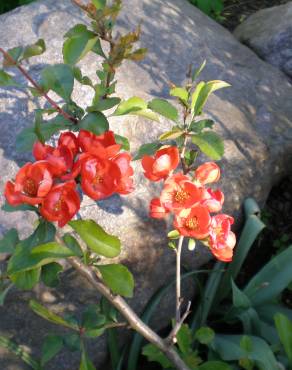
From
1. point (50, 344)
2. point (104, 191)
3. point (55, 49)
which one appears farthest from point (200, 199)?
point (55, 49)

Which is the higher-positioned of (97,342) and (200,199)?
(200,199)

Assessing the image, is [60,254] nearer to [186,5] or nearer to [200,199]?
[200,199]

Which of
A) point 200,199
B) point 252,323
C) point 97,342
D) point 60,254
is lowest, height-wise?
point 97,342

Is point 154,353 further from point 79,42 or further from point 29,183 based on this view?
point 79,42

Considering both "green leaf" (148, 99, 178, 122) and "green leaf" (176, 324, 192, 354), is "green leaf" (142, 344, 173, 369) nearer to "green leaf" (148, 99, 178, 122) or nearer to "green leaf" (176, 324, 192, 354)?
"green leaf" (176, 324, 192, 354)

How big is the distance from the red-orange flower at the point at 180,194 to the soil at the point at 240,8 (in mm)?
2500

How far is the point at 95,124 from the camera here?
98 cm

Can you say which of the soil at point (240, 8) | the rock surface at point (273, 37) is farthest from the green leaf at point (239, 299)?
the soil at point (240, 8)

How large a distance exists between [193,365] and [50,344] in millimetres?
410

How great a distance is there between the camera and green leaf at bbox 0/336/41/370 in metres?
1.52

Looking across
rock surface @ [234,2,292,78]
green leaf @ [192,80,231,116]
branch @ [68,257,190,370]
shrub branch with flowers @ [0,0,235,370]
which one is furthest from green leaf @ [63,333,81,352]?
rock surface @ [234,2,292,78]

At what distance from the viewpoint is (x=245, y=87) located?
84.3 inches

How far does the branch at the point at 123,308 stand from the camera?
43.1 inches

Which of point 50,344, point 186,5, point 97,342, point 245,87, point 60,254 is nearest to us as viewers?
point 60,254
